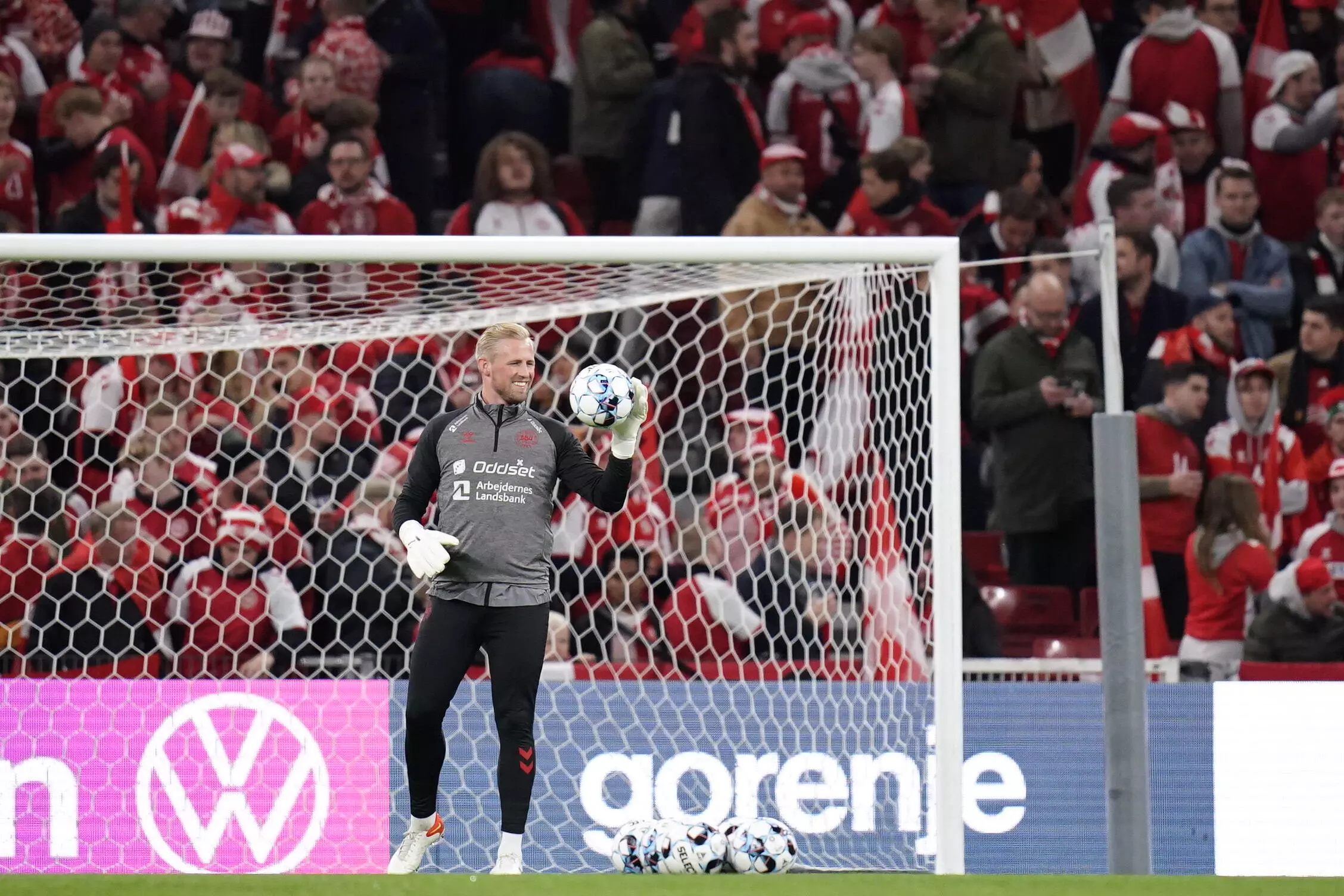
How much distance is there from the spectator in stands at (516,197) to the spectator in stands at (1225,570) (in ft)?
10.5

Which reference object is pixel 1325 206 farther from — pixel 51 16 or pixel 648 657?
pixel 51 16

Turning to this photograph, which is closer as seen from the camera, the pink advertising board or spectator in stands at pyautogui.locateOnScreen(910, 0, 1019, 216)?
the pink advertising board

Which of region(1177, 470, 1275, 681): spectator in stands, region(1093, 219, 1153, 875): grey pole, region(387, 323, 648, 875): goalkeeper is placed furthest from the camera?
region(1177, 470, 1275, 681): spectator in stands

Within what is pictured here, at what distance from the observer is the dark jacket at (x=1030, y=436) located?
8.13 meters

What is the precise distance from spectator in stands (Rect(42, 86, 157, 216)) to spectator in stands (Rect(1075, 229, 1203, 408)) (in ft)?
15.7

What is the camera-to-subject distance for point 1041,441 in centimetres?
817

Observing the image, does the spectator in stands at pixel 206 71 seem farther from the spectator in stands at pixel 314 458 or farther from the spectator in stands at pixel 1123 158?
the spectator in stands at pixel 1123 158

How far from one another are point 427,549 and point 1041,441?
13.0ft

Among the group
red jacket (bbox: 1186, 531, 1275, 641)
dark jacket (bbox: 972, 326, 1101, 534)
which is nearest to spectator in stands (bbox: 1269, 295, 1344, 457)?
red jacket (bbox: 1186, 531, 1275, 641)

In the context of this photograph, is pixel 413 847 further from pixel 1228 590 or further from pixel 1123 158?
pixel 1123 158

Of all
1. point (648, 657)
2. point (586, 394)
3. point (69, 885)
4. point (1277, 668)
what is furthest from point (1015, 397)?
point (69, 885)

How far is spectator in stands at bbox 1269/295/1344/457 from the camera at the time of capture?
8922 mm

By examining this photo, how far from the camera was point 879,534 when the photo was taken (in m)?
6.71

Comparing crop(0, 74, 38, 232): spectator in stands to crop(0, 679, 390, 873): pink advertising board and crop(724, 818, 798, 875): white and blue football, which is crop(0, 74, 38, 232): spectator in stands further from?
crop(724, 818, 798, 875): white and blue football
